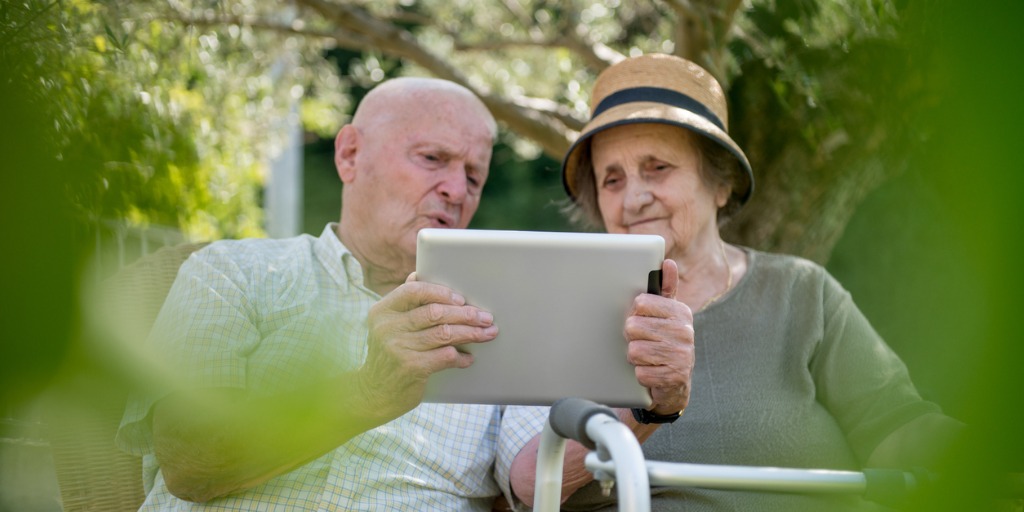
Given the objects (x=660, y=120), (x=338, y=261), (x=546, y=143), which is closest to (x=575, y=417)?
(x=338, y=261)

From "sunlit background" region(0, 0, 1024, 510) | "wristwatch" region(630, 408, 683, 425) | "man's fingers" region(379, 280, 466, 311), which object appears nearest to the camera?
"sunlit background" region(0, 0, 1024, 510)

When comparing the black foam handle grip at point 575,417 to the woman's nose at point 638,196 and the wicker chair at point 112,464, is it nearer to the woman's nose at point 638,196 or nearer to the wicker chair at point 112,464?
the wicker chair at point 112,464

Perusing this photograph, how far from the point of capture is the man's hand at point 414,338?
178 centimetres

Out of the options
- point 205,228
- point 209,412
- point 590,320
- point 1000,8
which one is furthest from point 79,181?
point 205,228

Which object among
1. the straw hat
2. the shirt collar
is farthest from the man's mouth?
the straw hat

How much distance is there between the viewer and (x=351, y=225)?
2.95 metres

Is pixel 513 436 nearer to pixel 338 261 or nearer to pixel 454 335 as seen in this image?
pixel 338 261

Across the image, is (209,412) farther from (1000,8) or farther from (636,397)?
(1000,8)

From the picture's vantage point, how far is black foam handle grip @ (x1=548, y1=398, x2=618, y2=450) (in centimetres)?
138

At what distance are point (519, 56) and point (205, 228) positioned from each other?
2.55m

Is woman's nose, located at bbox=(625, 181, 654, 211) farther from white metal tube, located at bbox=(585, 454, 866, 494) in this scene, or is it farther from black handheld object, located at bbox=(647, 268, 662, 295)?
white metal tube, located at bbox=(585, 454, 866, 494)

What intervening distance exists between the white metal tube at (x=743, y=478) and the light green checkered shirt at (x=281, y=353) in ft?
3.49

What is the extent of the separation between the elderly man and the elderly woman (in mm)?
291

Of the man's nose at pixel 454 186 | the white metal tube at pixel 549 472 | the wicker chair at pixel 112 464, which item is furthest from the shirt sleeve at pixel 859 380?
the wicker chair at pixel 112 464
